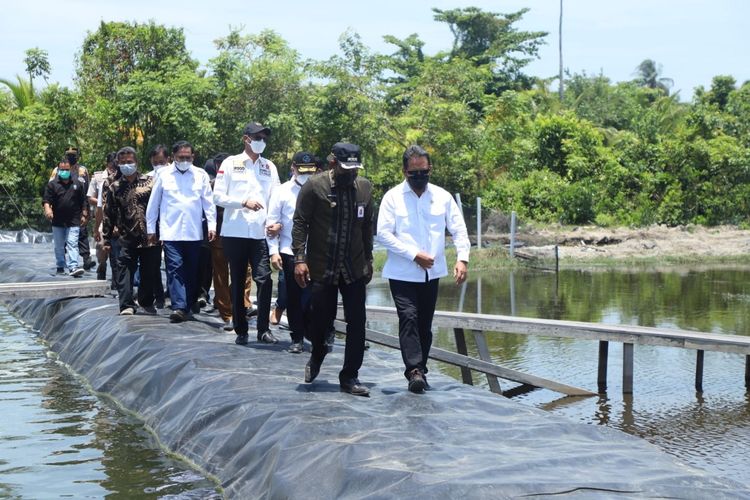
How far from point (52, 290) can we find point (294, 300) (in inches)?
200

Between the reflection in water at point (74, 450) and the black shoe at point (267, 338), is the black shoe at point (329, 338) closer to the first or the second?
the black shoe at point (267, 338)

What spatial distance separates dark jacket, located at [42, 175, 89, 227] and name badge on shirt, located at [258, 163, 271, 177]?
248 inches

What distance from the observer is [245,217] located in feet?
29.1

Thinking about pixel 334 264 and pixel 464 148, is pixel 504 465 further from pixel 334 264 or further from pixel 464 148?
pixel 464 148

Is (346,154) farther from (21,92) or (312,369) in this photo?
(21,92)

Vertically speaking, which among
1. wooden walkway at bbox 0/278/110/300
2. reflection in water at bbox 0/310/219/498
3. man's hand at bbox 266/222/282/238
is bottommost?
reflection in water at bbox 0/310/219/498

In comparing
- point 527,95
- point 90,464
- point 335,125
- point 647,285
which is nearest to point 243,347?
point 90,464

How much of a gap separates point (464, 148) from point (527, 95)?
14.5 metres

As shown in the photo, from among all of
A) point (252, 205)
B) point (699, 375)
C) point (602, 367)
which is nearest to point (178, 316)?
point (252, 205)

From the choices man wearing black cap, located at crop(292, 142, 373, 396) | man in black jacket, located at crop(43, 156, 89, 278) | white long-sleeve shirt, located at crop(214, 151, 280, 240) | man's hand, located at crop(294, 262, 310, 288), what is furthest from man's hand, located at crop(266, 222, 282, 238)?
man in black jacket, located at crop(43, 156, 89, 278)

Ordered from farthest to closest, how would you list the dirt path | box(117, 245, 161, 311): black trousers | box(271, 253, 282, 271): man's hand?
the dirt path < box(117, 245, 161, 311): black trousers < box(271, 253, 282, 271): man's hand

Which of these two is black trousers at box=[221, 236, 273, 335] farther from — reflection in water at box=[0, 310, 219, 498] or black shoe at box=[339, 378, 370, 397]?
black shoe at box=[339, 378, 370, 397]

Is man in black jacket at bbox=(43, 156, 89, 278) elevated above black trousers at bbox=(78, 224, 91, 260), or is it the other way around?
man in black jacket at bbox=(43, 156, 89, 278)

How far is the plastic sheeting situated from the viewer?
490cm
